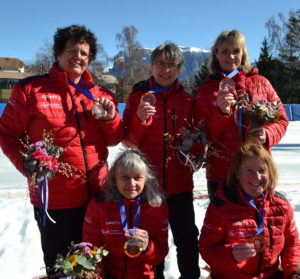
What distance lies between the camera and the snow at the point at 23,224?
148 inches

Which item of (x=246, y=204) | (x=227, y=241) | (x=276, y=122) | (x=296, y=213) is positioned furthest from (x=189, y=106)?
(x=296, y=213)

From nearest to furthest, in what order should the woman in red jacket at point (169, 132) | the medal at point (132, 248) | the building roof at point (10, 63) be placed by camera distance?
the medal at point (132, 248), the woman in red jacket at point (169, 132), the building roof at point (10, 63)

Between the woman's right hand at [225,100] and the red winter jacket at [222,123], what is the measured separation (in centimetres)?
10

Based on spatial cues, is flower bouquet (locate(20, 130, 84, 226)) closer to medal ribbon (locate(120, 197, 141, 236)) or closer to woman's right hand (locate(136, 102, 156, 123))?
medal ribbon (locate(120, 197, 141, 236))

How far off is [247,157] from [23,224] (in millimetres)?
3688

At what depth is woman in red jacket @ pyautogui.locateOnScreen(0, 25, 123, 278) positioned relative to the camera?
271 centimetres

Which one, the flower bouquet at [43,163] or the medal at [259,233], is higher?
the flower bouquet at [43,163]

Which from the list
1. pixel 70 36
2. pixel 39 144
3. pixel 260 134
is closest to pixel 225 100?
pixel 260 134

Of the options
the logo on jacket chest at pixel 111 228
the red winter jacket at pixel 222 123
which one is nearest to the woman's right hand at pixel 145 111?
the red winter jacket at pixel 222 123

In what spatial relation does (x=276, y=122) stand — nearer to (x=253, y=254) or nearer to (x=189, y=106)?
(x=189, y=106)

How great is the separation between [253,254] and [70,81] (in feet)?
6.56

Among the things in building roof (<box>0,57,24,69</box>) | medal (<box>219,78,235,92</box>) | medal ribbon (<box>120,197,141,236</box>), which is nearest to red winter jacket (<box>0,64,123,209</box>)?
medal ribbon (<box>120,197,141,236</box>)

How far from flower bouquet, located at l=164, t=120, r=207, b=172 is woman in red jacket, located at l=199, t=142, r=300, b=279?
34 centimetres

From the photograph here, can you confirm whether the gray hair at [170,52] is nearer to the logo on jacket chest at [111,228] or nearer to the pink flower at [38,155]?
the pink flower at [38,155]
